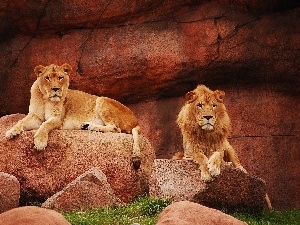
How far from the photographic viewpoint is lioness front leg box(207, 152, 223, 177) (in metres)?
9.60

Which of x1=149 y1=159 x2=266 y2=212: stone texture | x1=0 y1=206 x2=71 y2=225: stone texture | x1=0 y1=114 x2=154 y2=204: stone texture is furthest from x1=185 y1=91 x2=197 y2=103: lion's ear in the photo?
x1=0 y1=206 x2=71 y2=225: stone texture

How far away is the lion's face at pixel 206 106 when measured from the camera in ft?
33.6

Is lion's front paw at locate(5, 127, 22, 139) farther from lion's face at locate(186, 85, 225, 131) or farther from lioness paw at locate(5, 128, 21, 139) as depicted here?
lion's face at locate(186, 85, 225, 131)

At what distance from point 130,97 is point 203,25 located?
203cm

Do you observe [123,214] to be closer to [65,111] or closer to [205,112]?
[205,112]

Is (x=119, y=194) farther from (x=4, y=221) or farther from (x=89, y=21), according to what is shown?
(x=4, y=221)

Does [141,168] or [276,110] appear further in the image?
[276,110]

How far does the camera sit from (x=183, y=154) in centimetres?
1104

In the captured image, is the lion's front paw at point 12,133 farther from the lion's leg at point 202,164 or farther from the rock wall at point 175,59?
the lion's leg at point 202,164

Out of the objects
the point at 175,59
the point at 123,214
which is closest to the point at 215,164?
the point at 123,214

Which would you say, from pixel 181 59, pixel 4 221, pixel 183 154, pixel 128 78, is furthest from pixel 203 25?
pixel 4 221

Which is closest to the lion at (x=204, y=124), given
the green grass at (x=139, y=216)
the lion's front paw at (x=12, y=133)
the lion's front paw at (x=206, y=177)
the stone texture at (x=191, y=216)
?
the lion's front paw at (x=206, y=177)

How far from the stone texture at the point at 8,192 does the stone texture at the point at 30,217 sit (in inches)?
133

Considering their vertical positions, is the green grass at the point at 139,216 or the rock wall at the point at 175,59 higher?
the rock wall at the point at 175,59
